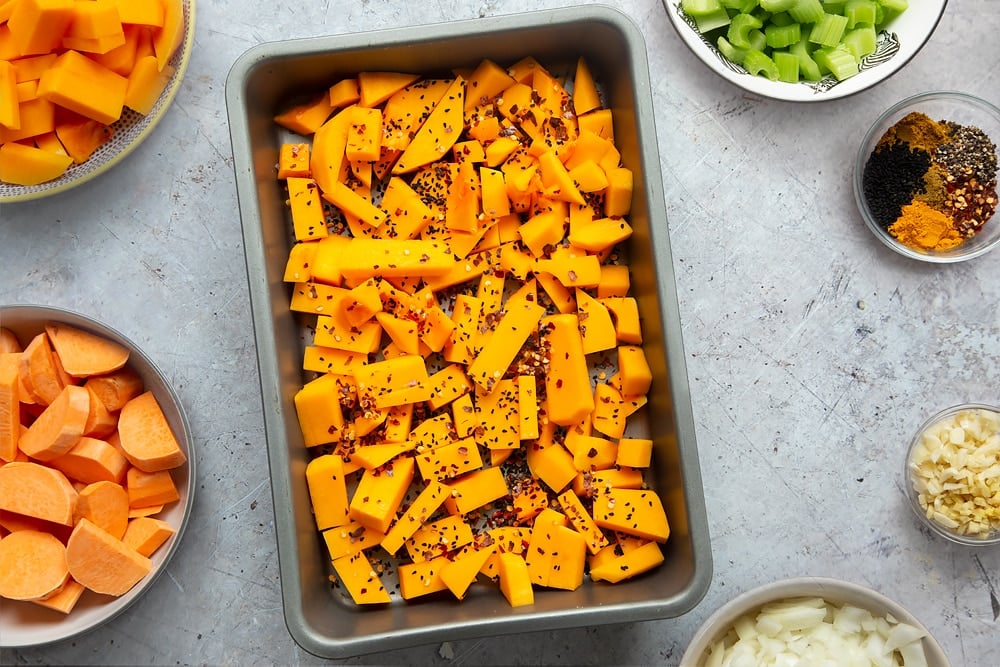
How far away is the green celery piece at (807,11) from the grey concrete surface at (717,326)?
18cm

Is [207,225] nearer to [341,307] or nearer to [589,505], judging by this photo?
[341,307]

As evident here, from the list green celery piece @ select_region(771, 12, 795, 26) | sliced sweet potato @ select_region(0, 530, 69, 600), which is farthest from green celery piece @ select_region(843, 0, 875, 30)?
sliced sweet potato @ select_region(0, 530, 69, 600)

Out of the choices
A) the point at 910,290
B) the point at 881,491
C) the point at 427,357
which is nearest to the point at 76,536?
the point at 427,357

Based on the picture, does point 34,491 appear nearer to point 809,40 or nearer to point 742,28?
point 742,28

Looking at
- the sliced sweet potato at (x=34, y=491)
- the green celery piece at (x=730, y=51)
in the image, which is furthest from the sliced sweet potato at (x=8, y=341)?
the green celery piece at (x=730, y=51)

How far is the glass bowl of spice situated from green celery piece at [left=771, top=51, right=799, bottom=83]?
0.67 ft

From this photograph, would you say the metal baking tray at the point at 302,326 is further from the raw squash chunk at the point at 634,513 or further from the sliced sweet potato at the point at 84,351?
the sliced sweet potato at the point at 84,351

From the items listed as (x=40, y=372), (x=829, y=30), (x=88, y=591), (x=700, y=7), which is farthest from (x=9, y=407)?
(x=829, y=30)

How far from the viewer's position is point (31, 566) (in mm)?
1566

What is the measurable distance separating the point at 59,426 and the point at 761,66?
156 cm

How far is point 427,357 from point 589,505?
44 centimetres

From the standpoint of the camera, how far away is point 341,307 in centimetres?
158

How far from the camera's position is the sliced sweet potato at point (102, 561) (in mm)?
1528

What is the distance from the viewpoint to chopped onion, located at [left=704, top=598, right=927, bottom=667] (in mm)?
1508
